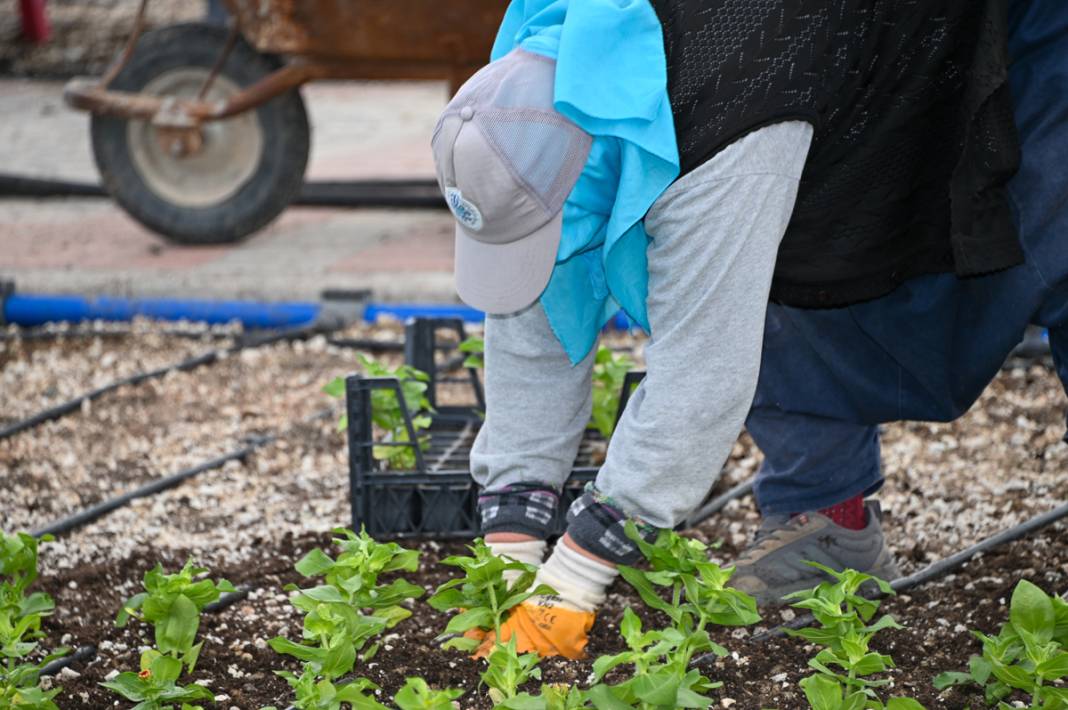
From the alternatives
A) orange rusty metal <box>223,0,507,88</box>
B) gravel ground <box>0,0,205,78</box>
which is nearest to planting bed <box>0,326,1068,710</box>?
orange rusty metal <box>223,0,507,88</box>

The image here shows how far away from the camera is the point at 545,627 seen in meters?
1.86

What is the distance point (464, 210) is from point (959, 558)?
1.09m

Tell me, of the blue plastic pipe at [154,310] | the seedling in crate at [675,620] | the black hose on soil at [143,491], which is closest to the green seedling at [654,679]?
the seedling in crate at [675,620]

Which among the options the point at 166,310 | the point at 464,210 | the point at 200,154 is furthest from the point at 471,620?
the point at 200,154

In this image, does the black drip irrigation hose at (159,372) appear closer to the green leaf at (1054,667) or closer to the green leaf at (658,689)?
the green leaf at (658,689)

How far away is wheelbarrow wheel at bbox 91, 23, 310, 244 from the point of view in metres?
4.55

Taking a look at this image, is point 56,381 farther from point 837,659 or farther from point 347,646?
point 837,659

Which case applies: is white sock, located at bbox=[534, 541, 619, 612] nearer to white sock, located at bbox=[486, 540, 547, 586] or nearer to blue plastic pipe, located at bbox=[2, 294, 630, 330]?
white sock, located at bbox=[486, 540, 547, 586]

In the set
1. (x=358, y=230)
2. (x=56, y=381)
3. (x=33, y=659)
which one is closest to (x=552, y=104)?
(x=33, y=659)

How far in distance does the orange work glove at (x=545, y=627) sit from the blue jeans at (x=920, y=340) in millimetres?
497

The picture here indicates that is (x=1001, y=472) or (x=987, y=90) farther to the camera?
(x=1001, y=472)

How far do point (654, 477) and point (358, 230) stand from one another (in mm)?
3394

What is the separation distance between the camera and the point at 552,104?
1568 mm

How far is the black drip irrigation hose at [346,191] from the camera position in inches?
207
